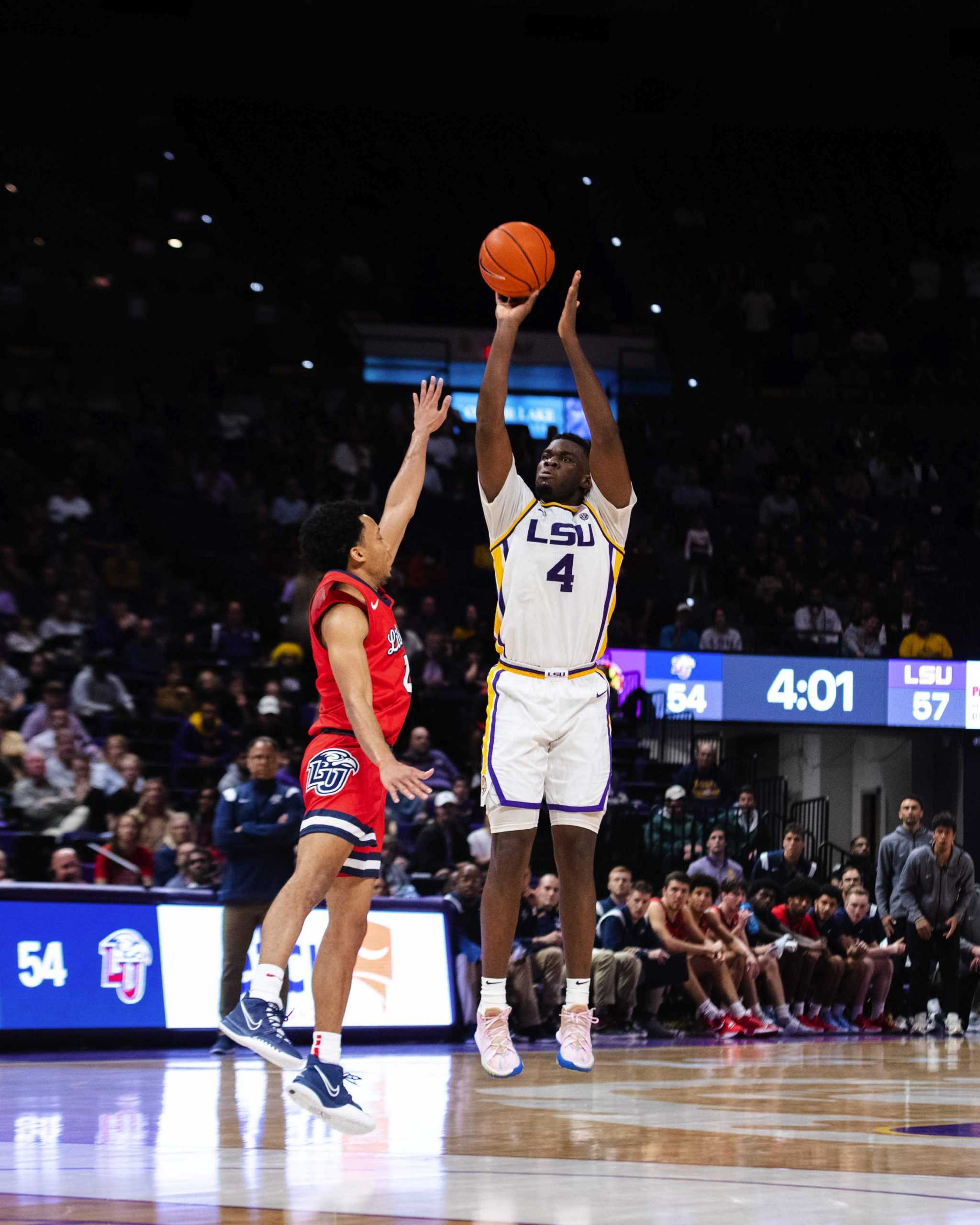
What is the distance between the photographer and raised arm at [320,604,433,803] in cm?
478

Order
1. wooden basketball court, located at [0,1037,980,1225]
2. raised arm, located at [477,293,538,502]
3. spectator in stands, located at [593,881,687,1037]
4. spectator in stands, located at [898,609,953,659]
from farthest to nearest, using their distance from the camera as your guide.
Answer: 1. spectator in stands, located at [898,609,953,659]
2. spectator in stands, located at [593,881,687,1037]
3. raised arm, located at [477,293,538,502]
4. wooden basketball court, located at [0,1037,980,1225]

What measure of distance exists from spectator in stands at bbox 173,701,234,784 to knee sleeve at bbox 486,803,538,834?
8.66 meters

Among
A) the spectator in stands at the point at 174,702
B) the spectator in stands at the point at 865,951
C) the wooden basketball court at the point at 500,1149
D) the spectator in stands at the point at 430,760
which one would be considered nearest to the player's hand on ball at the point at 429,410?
the wooden basketball court at the point at 500,1149

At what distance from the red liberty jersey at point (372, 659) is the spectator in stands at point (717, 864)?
321 inches

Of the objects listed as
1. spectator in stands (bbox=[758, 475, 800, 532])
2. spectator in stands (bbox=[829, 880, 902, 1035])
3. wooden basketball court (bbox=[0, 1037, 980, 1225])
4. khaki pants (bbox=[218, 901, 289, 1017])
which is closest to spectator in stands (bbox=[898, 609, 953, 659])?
spectator in stands (bbox=[758, 475, 800, 532])

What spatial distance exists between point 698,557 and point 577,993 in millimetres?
15969

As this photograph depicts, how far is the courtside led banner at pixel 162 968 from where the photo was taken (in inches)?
381

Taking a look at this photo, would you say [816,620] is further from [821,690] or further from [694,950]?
[694,950]

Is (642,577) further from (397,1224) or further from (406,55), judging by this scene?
(397,1224)

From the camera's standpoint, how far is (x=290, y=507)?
20344 millimetres

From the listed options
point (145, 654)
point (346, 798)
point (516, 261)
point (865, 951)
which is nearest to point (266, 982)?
point (346, 798)

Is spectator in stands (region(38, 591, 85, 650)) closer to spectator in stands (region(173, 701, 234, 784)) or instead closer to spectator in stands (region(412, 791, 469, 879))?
spectator in stands (region(173, 701, 234, 784))

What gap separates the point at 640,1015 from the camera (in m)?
12.0

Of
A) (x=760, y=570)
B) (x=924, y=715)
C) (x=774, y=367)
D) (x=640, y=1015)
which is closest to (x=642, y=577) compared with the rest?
(x=760, y=570)
